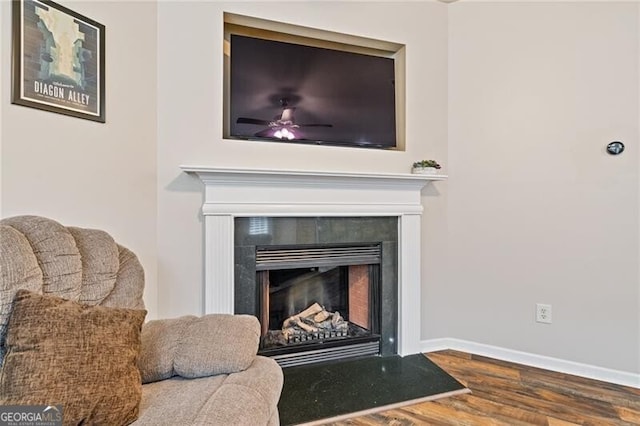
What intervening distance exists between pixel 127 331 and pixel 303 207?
4.38ft

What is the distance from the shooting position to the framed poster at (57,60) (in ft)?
4.94

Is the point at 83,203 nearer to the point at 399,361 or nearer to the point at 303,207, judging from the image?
the point at 303,207

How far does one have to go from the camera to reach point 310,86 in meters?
2.49

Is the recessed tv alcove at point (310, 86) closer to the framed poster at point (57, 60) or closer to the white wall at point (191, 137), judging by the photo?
the white wall at point (191, 137)

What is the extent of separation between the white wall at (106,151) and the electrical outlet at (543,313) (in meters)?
2.49

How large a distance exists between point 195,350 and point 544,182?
2.37m

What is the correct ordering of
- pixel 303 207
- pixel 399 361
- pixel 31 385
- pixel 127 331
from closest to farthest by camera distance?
1. pixel 31 385
2. pixel 127 331
3. pixel 303 207
4. pixel 399 361

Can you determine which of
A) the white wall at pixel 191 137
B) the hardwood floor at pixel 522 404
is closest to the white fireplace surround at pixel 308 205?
the white wall at pixel 191 137

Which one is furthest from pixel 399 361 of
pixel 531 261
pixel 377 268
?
pixel 531 261

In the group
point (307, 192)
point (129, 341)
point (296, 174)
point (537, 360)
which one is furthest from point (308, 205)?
point (537, 360)

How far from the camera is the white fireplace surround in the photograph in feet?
7.15

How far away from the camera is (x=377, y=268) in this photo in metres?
2.61

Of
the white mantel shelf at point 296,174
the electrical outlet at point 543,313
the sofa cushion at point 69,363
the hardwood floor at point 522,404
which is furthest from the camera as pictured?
the electrical outlet at point 543,313

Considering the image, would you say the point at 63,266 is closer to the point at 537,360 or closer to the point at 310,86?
the point at 310,86
